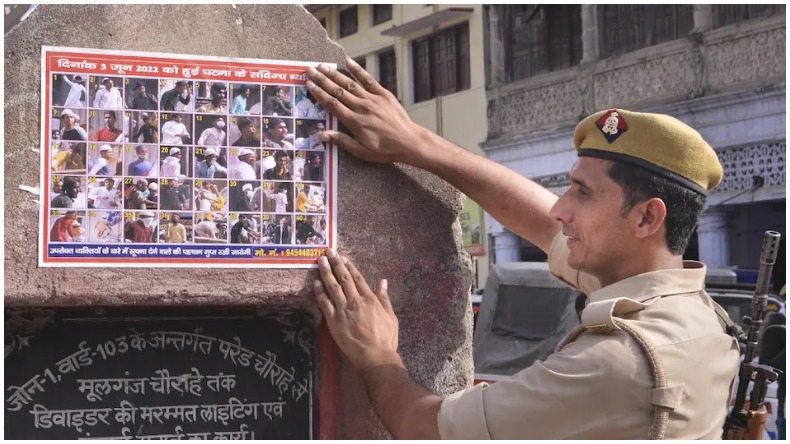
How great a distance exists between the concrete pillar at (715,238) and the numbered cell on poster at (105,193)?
10312 millimetres

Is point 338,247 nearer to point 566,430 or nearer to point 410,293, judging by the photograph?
point 410,293

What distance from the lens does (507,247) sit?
580 inches

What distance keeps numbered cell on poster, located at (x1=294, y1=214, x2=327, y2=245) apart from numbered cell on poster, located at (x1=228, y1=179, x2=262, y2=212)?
101 mm

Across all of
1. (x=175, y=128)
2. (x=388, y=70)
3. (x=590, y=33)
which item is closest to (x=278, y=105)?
(x=175, y=128)

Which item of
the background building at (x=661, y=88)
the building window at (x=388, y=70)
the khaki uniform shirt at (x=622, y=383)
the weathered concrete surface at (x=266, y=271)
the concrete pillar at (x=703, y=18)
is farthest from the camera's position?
the building window at (x=388, y=70)

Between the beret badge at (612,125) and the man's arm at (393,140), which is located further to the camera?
the man's arm at (393,140)

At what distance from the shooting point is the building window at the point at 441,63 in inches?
615

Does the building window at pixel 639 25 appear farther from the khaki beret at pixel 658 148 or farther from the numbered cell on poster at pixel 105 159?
the numbered cell on poster at pixel 105 159

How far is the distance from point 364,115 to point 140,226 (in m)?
0.56

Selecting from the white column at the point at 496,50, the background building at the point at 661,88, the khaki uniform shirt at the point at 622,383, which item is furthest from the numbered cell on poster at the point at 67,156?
the white column at the point at 496,50

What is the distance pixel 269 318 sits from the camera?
251cm

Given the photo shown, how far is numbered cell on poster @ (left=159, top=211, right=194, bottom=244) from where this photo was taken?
2.30 metres

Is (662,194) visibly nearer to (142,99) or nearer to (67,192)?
(142,99)

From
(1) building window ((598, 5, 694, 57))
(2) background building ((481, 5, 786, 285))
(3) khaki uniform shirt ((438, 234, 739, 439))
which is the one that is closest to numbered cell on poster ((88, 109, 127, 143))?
(3) khaki uniform shirt ((438, 234, 739, 439))
